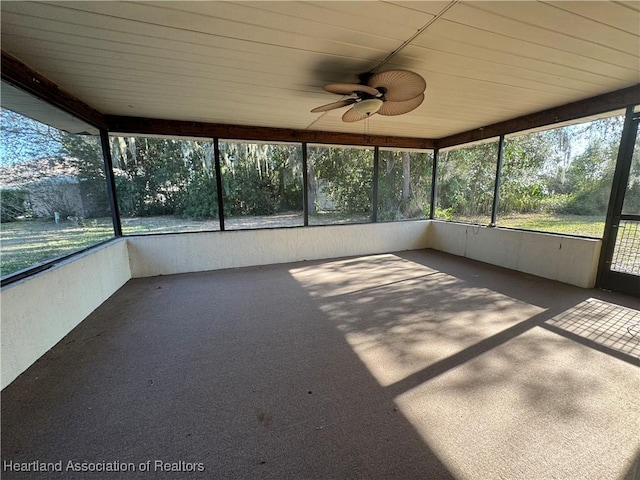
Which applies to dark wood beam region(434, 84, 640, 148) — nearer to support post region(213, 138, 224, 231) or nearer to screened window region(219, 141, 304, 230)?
screened window region(219, 141, 304, 230)

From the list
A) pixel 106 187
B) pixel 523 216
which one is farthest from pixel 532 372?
pixel 106 187

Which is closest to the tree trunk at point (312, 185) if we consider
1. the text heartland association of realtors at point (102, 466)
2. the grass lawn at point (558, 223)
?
the grass lawn at point (558, 223)

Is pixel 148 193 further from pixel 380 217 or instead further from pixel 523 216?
pixel 523 216

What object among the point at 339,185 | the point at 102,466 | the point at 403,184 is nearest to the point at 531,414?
the point at 102,466

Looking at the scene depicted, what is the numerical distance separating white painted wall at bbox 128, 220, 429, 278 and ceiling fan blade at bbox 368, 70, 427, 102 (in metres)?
3.28

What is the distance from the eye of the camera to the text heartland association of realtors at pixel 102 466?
1.32 m

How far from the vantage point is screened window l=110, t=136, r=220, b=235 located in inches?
184

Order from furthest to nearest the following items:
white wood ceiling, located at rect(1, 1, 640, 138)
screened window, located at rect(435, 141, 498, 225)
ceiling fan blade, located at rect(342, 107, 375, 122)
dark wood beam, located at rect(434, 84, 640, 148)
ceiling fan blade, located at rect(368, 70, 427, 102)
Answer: screened window, located at rect(435, 141, 498, 225) → dark wood beam, located at rect(434, 84, 640, 148) → ceiling fan blade, located at rect(342, 107, 375, 122) → ceiling fan blade, located at rect(368, 70, 427, 102) → white wood ceiling, located at rect(1, 1, 640, 138)

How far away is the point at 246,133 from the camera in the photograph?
15.4 ft

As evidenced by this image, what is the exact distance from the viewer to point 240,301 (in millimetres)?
3381

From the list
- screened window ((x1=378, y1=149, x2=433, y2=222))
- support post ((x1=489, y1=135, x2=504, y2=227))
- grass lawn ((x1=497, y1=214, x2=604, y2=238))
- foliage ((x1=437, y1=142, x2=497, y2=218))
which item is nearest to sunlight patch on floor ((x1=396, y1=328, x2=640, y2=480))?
grass lawn ((x1=497, y1=214, x2=604, y2=238))

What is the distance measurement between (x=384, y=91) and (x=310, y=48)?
0.71 m

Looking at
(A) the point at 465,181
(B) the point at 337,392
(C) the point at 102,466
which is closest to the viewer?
(C) the point at 102,466

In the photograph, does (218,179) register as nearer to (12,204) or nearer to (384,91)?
(12,204)
